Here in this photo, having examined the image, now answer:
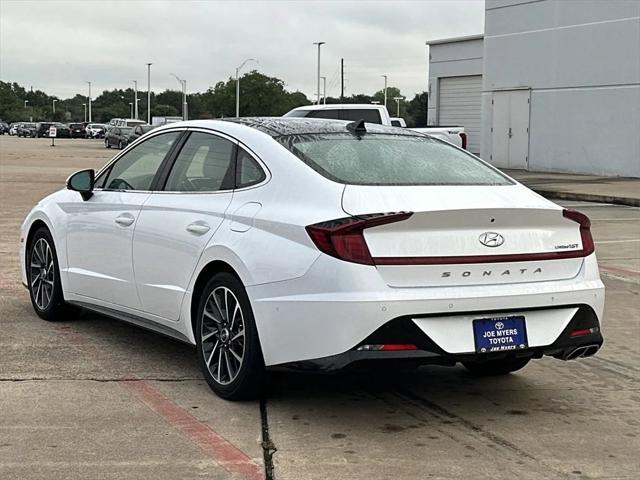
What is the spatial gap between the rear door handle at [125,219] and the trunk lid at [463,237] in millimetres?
1913

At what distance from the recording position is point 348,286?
462cm

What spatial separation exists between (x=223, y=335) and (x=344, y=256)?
1093 mm

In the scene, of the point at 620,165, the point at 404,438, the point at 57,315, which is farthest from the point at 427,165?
the point at 620,165

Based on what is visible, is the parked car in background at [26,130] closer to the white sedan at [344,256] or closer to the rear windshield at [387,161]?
the white sedan at [344,256]

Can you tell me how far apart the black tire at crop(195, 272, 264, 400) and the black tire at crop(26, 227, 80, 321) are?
2.10 m

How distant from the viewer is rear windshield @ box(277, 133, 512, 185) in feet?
17.1

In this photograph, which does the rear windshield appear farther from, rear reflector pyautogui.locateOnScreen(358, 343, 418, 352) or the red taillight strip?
rear reflector pyautogui.locateOnScreen(358, 343, 418, 352)

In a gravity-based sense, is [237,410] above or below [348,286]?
below

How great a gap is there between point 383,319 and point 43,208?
385 cm

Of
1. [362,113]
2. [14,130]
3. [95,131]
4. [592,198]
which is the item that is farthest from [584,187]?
[14,130]

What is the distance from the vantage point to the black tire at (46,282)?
726cm

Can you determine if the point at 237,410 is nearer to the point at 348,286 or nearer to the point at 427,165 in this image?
the point at 348,286

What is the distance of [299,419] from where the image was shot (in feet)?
16.7

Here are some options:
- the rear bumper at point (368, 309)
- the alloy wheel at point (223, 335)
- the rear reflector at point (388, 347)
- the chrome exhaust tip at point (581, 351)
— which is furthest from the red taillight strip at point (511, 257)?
the alloy wheel at point (223, 335)
